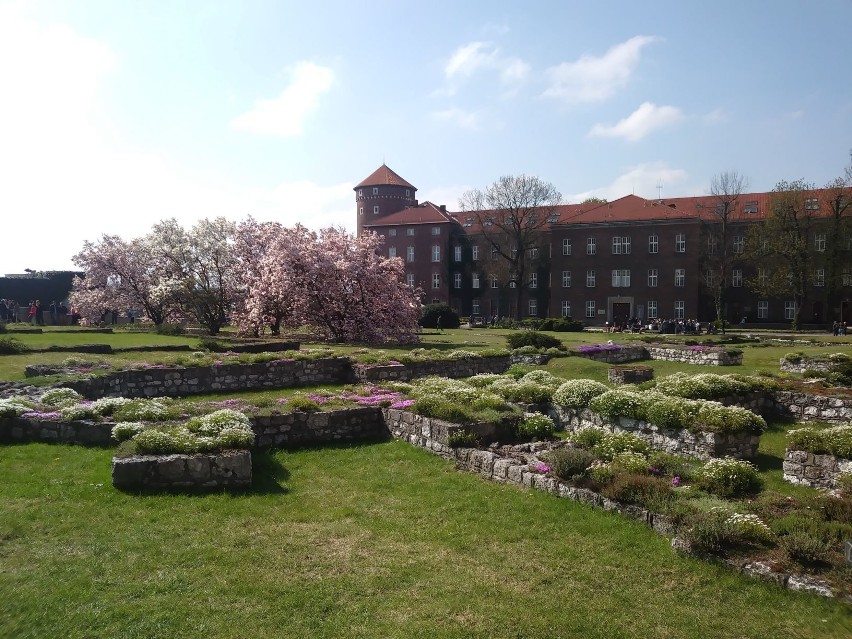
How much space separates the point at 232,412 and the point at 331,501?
10.8 feet

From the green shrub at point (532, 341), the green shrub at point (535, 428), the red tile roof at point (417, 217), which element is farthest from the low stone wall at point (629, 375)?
the red tile roof at point (417, 217)

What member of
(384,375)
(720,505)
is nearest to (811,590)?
(720,505)

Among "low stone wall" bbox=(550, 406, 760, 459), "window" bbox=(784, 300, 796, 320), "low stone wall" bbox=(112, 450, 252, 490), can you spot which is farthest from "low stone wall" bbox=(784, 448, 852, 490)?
"window" bbox=(784, 300, 796, 320)

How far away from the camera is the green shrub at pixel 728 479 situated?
8.19m

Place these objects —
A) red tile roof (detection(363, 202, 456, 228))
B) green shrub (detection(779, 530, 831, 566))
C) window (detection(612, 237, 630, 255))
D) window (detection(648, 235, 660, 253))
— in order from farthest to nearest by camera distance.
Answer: red tile roof (detection(363, 202, 456, 228)) → window (detection(612, 237, 630, 255)) → window (detection(648, 235, 660, 253)) → green shrub (detection(779, 530, 831, 566))

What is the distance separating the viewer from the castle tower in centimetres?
7956

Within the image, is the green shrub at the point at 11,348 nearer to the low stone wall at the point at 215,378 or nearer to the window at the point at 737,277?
the low stone wall at the point at 215,378

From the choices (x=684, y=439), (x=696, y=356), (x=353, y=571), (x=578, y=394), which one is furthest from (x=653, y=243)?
(x=353, y=571)

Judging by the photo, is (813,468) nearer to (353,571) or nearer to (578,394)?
(578,394)

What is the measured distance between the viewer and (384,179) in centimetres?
8044

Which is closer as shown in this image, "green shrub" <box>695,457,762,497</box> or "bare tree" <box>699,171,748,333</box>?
"green shrub" <box>695,457,762,497</box>

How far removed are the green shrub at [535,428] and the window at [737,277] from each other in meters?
58.0

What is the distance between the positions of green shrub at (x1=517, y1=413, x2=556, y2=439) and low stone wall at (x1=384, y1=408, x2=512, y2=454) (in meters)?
0.24

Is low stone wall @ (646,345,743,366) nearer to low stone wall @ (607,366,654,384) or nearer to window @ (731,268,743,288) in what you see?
low stone wall @ (607,366,654,384)
